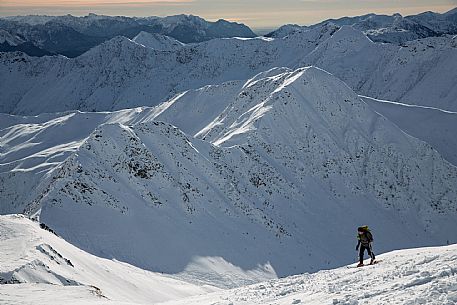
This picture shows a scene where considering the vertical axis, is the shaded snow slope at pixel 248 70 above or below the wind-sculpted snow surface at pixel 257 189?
above

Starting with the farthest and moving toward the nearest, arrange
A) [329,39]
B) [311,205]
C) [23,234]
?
[329,39] < [311,205] < [23,234]

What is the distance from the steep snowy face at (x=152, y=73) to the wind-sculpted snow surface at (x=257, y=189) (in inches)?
3783

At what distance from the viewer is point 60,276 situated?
21.5 metres

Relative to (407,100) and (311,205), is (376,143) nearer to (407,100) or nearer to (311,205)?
(311,205)

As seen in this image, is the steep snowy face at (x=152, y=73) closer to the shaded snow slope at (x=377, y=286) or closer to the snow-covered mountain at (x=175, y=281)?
the snow-covered mountain at (x=175, y=281)

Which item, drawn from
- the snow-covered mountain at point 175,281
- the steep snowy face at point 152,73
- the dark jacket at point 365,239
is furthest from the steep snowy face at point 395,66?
the dark jacket at point 365,239

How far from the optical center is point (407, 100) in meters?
118

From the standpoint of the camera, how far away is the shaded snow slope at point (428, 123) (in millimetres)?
72875

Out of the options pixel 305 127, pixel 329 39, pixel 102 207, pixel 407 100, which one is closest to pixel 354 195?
pixel 305 127

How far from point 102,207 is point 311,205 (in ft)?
69.7

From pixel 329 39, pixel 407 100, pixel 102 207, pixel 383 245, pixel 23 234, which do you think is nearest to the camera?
pixel 23 234

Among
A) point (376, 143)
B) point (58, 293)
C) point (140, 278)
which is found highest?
point (376, 143)

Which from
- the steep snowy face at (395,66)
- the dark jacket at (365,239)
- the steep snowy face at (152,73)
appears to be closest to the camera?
the dark jacket at (365,239)

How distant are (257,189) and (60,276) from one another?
2964cm
